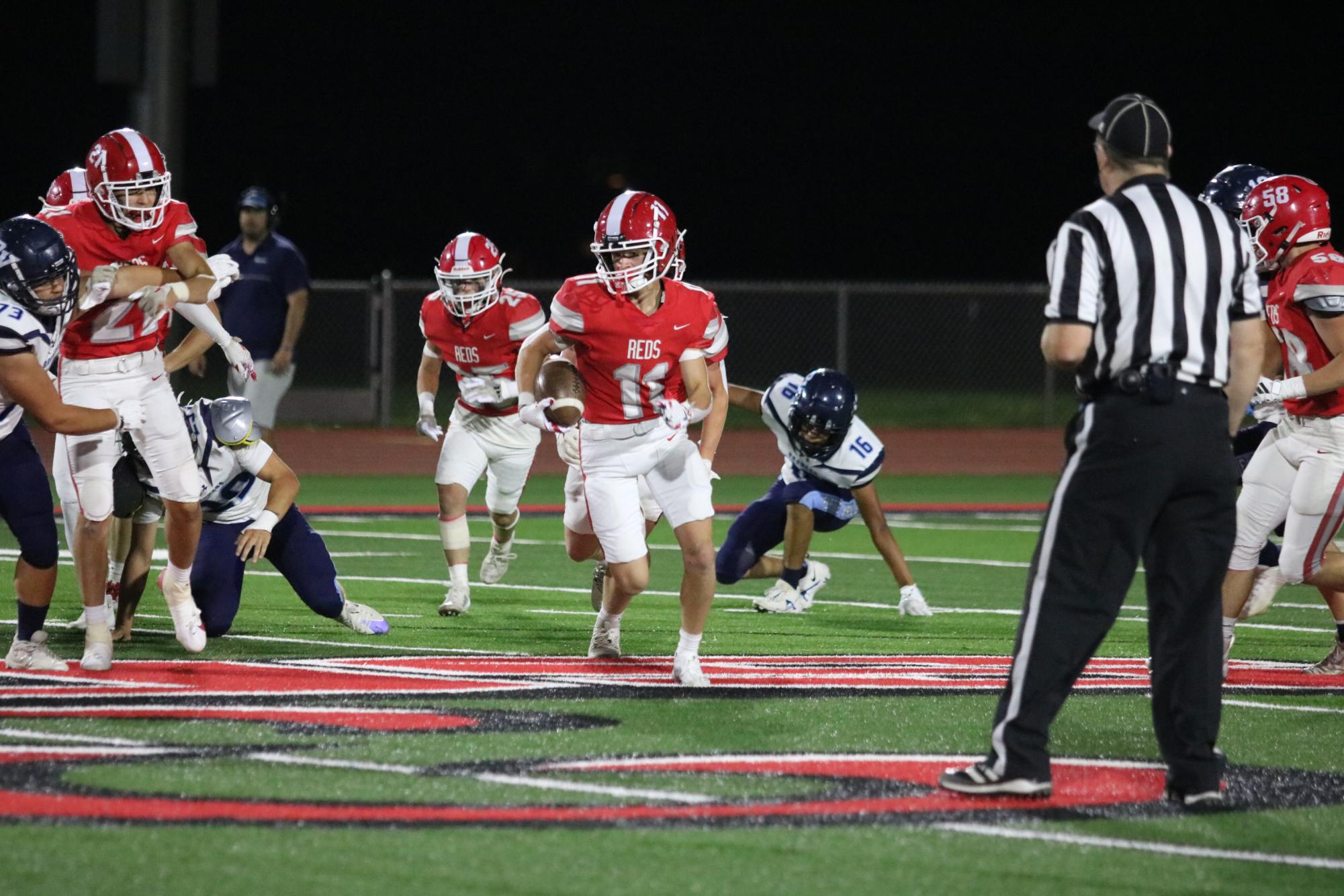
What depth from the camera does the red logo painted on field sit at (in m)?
6.30

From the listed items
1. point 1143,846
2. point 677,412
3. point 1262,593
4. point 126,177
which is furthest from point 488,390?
point 1143,846

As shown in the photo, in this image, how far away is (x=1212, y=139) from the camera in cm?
3741

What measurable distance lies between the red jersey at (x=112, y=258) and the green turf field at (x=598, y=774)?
1.19 meters

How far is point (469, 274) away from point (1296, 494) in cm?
410

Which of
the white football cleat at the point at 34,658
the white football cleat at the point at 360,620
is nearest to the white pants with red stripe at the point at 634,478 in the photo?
the white football cleat at the point at 360,620

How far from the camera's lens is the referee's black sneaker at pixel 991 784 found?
482 cm

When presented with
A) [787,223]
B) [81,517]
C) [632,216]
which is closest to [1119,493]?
[632,216]

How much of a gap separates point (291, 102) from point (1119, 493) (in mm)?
38532

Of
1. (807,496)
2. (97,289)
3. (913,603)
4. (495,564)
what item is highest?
(97,289)

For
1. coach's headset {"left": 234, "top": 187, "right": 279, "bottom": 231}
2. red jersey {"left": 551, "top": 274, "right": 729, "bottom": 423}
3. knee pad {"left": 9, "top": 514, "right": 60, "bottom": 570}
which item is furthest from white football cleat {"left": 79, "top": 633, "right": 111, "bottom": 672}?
coach's headset {"left": 234, "top": 187, "right": 279, "bottom": 231}

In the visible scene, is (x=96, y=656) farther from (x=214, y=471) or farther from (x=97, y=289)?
(x=97, y=289)

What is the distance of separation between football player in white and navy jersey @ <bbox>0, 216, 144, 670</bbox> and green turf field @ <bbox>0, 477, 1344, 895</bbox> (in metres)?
0.31

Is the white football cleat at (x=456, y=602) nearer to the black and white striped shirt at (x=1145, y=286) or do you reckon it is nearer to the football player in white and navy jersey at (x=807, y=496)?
the football player in white and navy jersey at (x=807, y=496)

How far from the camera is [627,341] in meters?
6.85
